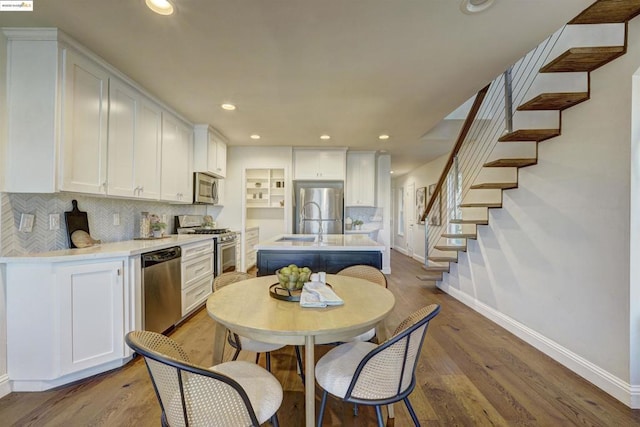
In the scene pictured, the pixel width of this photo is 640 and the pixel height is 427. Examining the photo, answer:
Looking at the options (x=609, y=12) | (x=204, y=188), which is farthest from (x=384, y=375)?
(x=204, y=188)

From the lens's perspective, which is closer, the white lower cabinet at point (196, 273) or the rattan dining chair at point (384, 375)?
the rattan dining chair at point (384, 375)

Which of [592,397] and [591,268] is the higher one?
[591,268]

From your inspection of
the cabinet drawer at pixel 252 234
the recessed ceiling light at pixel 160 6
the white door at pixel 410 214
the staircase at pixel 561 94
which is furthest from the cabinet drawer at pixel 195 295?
the white door at pixel 410 214

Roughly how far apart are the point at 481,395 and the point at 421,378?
15.0 inches

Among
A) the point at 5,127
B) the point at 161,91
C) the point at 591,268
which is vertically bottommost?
the point at 591,268

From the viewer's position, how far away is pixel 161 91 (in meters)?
2.87

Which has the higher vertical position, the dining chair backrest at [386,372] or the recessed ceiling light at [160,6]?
the recessed ceiling light at [160,6]

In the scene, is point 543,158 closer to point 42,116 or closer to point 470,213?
point 470,213

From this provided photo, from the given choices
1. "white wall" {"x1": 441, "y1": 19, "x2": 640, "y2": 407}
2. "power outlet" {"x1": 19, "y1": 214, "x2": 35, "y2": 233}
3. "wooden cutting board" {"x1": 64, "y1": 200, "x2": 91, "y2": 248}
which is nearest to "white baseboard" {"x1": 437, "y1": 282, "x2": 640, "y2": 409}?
"white wall" {"x1": 441, "y1": 19, "x2": 640, "y2": 407}

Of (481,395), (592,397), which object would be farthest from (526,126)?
(481,395)

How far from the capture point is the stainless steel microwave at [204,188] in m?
3.98

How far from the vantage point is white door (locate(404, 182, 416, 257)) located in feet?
25.2

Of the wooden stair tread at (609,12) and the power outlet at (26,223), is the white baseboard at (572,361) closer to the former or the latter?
the wooden stair tread at (609,12)

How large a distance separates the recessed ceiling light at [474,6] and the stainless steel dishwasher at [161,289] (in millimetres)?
2956
